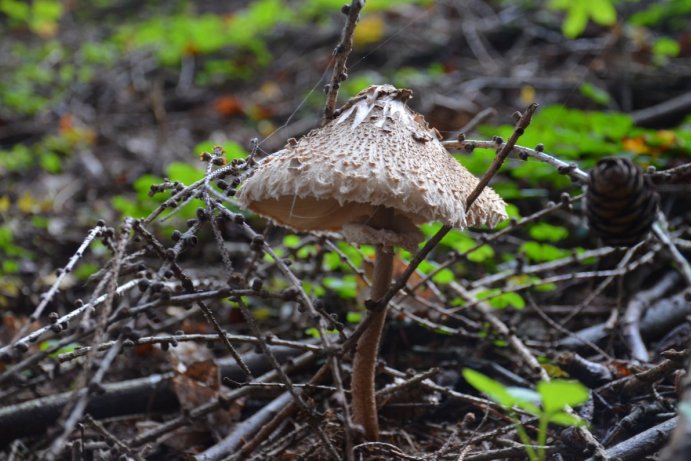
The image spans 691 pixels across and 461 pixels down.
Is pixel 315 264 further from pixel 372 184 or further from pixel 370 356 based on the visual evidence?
pixel 372 184

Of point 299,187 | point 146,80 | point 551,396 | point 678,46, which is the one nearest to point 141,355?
point 299,187

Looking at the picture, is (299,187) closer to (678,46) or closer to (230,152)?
(230,152)

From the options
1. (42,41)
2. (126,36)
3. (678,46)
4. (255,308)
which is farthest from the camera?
(42,41)

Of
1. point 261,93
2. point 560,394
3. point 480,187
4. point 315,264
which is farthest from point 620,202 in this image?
point 261,93

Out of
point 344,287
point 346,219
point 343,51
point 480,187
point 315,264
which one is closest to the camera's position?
point 480,187

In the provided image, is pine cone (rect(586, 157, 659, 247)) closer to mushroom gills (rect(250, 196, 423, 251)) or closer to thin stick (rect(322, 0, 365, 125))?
mushroom gills (rect(250, 196, 423, 251))

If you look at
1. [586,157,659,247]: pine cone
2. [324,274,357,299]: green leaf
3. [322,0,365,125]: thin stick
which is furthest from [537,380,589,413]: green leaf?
[324,274,357,299]: green leaf
